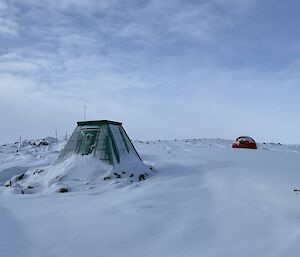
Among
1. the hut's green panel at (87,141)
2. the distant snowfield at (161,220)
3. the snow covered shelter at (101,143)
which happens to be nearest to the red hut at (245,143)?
the snow covered shelter at (101,143)

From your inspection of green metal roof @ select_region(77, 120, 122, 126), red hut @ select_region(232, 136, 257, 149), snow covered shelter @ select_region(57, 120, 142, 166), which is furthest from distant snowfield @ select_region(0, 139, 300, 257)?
red hut @ select_region(232, 136, 257, 149)

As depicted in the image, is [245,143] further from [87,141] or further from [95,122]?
[87,141]

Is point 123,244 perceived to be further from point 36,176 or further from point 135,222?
point 36,176

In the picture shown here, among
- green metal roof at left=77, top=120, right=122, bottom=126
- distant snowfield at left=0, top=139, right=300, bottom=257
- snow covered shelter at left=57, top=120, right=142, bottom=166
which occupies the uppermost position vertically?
green metal roof at left=77, top=120, right=122, bottom=126

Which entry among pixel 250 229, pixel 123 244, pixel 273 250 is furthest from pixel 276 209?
pixel 123 244

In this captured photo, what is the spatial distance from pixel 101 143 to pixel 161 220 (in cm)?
464

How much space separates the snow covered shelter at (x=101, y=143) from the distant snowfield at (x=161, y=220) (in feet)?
5.41

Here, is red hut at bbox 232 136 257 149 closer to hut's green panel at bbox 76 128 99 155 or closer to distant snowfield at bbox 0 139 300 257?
hut's green panel at bbox 76 128 99 155

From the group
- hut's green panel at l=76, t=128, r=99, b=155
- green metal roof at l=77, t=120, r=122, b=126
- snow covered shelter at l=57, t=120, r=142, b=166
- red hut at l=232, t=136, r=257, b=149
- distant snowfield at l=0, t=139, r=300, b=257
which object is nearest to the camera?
distant snowfield at l=0, t=139, r=300, b=257

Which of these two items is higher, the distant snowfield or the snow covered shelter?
the snow covered shelter

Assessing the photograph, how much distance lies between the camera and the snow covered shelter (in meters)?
8.73

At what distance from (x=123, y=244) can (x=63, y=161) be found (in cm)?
547

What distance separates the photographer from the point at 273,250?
3586 millimetres

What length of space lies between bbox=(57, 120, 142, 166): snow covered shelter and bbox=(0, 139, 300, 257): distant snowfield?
5.41ft
